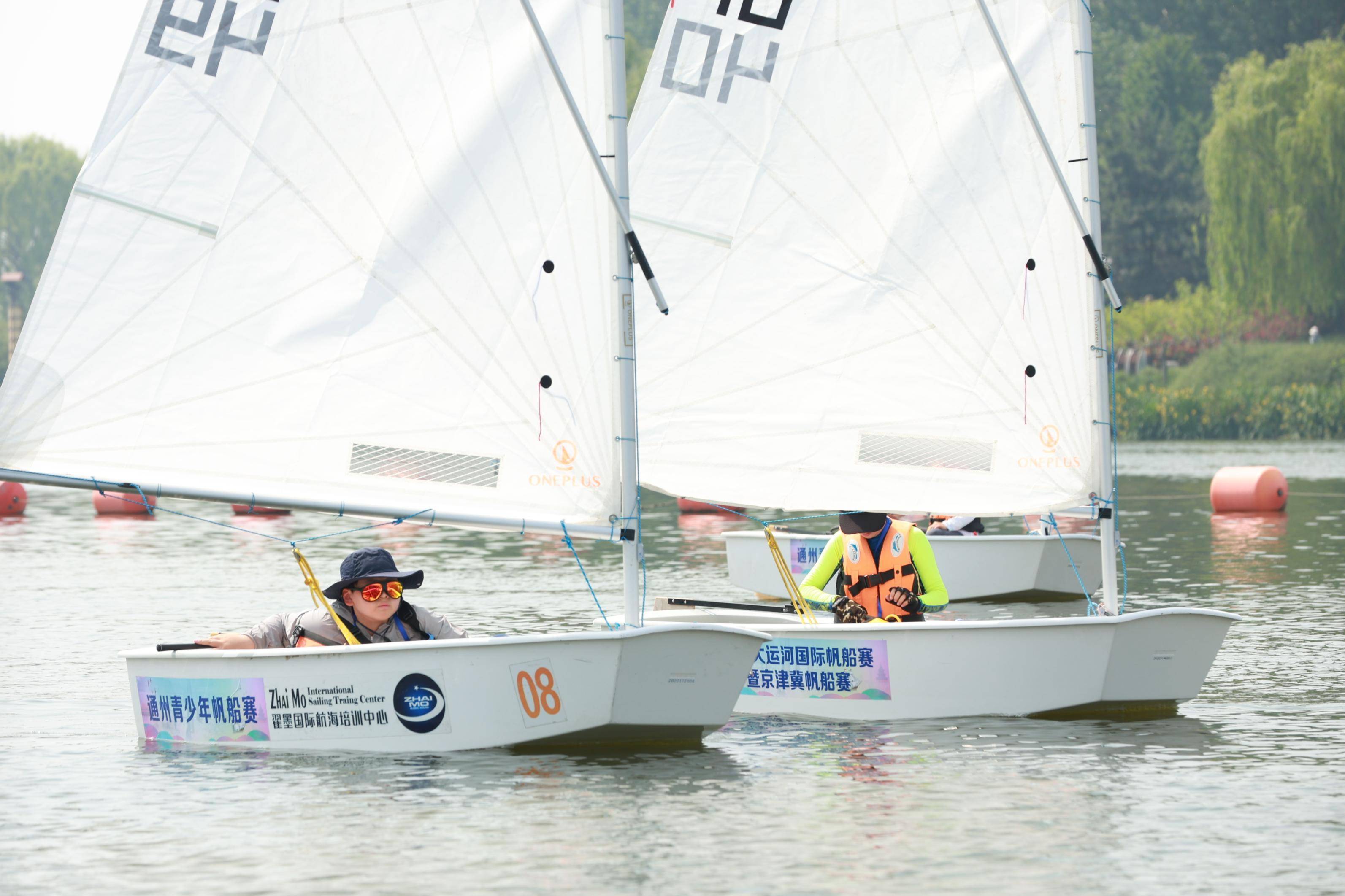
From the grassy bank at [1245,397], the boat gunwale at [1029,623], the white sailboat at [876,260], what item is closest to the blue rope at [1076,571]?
the boat gunwale at [1029,623]

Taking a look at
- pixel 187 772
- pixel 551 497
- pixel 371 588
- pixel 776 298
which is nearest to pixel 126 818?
pixel 187 772

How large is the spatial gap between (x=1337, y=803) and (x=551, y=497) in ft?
15.6

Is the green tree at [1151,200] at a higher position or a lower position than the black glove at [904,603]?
higher

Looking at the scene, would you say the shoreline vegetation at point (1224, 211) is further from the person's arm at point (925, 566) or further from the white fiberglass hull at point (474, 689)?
the white fiberglass hull at point (474, 689)

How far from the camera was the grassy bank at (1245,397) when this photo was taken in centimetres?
5788

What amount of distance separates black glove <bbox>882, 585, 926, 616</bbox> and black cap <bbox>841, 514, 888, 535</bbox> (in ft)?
1.70

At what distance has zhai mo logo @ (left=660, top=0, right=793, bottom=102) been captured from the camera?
16.6 metres

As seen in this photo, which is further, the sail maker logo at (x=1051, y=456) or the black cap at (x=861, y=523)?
the sail maker logo at (x=1051, y=456)

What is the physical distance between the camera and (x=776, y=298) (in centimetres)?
1656

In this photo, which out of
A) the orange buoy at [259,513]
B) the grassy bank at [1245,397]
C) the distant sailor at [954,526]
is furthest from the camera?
the grassy bank at [1245,397]

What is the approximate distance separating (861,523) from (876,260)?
2506mm

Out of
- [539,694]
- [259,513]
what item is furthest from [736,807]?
[259,513]

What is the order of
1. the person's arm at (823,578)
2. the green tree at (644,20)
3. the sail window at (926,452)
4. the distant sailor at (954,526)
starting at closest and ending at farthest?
1. the person's arm at (823,578)
2. the sail window at (926,452)
3. the distant sailor at (954,526)
4. the green tree at (644,20)

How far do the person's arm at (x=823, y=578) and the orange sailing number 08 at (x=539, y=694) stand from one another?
118 inches
